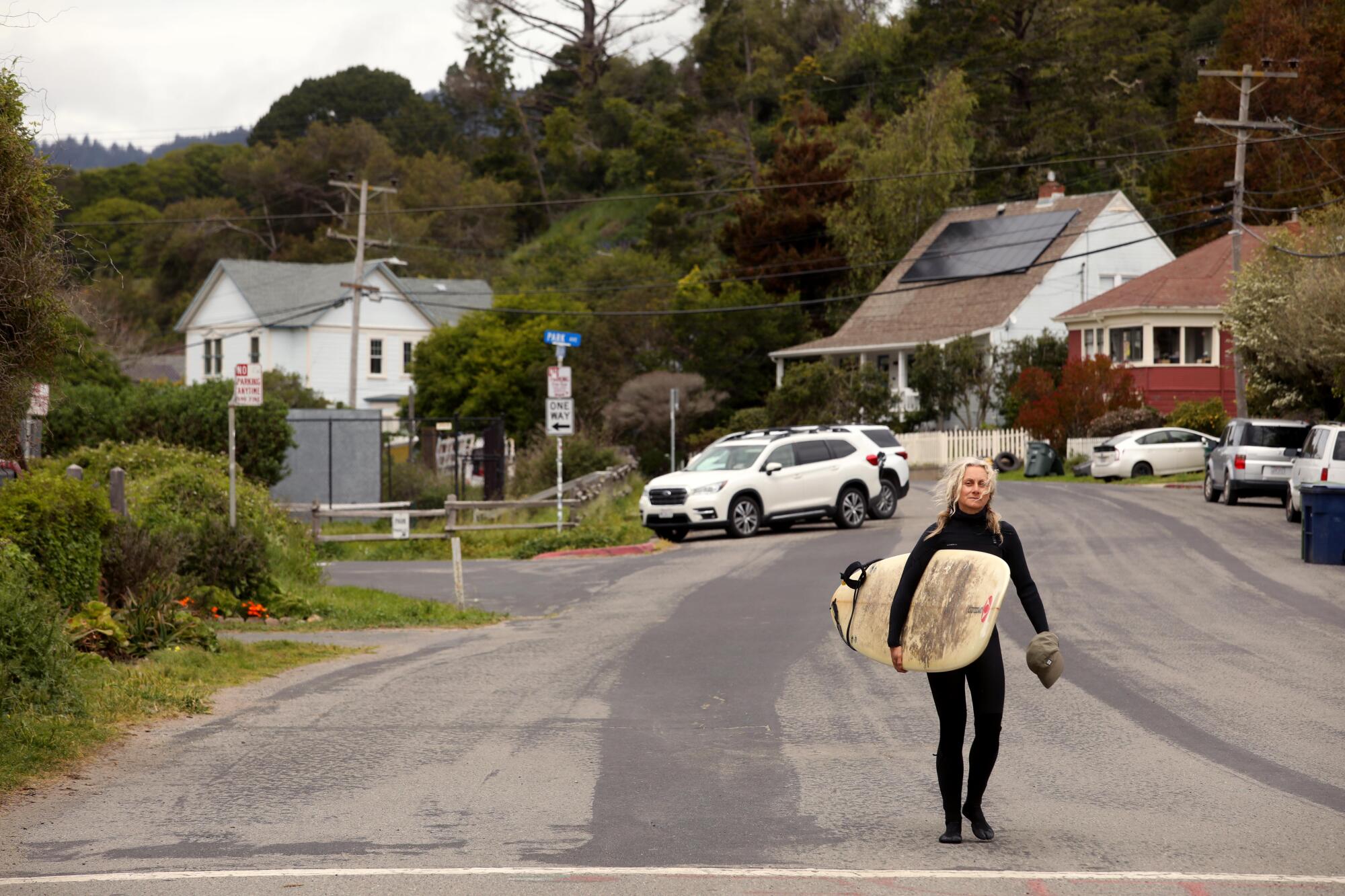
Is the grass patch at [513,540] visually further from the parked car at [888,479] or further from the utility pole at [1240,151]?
the utility pole at [1240,151]

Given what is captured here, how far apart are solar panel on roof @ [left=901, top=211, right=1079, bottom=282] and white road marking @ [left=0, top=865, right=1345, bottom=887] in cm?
5045

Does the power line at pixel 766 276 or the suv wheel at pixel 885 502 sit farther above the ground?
the power line at pixel 766 276

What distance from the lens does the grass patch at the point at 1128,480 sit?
39.6 meters

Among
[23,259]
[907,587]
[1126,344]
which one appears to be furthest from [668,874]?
[1126,344]

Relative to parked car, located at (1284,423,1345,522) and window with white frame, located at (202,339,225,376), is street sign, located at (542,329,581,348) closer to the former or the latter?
parked car, located at (1284,423,1345,522)

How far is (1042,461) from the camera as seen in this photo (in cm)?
4497

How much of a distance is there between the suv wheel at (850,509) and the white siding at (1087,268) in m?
26.3

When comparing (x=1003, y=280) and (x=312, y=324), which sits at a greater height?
(x=1003, y=280)

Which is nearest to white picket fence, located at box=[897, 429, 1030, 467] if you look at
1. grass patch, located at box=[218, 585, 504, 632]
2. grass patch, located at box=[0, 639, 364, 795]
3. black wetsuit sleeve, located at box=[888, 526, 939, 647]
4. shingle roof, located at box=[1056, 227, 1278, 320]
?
shingle roof, located at box=[1056, 227, 1278, 320]

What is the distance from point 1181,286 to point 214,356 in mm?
43290

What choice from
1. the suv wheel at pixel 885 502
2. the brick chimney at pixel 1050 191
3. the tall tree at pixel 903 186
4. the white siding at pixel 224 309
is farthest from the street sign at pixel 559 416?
the white siding at pixel 224 309

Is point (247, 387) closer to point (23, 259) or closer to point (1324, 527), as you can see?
point (23, 259)

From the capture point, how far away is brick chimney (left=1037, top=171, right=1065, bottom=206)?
58.7 metres

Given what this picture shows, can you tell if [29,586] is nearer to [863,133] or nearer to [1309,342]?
[1309,342]
